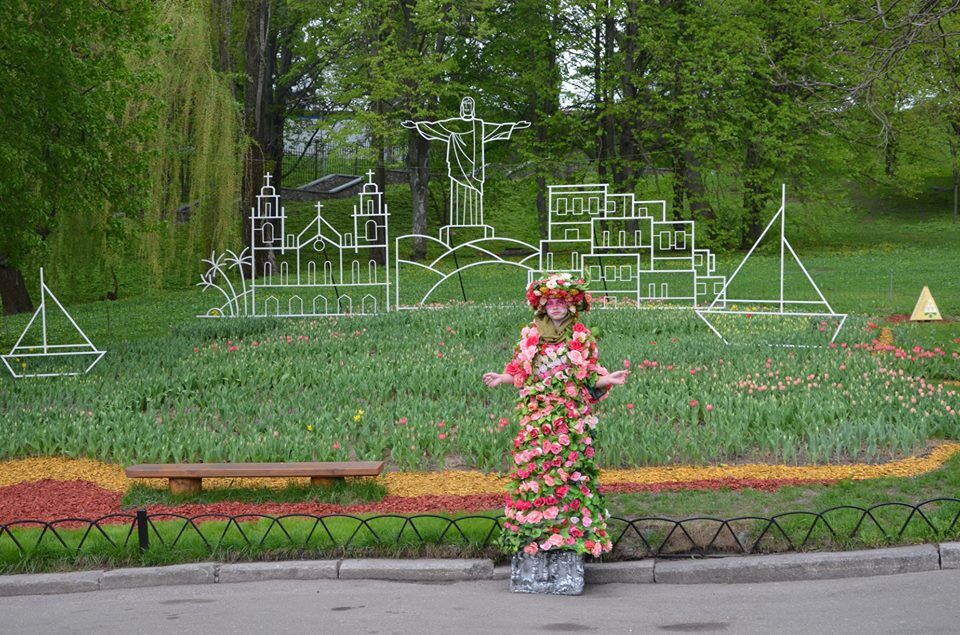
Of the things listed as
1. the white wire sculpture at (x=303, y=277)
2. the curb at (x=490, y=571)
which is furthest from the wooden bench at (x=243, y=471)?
the white wire sculpture at (x=303, y=277)

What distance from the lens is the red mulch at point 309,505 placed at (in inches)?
309

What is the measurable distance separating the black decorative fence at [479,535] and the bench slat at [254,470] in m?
0.90

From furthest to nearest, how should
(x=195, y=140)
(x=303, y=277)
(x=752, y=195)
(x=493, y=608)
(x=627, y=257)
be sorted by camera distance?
(x=752, y=195) → (x=303, y=277) → (x=627, y=257) → (x=195, y=140) → (x=493, y=608)

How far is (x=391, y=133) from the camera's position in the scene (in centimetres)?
2988

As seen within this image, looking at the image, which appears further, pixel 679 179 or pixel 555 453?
pixel 679 179

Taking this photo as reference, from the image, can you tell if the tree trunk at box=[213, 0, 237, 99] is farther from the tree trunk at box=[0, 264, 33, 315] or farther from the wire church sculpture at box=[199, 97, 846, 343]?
the tree trunk at box=[0, 264, 33, 315]

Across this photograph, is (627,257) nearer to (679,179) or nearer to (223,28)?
(679,179)

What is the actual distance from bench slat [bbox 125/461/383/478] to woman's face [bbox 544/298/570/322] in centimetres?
227

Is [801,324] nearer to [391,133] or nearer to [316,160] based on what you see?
[391,133]

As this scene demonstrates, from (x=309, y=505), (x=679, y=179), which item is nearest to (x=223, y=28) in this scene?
(x=679, y=179)

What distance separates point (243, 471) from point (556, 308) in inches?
118

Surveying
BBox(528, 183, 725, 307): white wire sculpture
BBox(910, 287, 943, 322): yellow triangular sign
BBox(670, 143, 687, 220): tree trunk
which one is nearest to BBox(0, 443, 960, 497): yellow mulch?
BBox(528, 183, 725, 307): white wire sculpture

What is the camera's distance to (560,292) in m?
6.56

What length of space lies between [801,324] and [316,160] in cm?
3467
